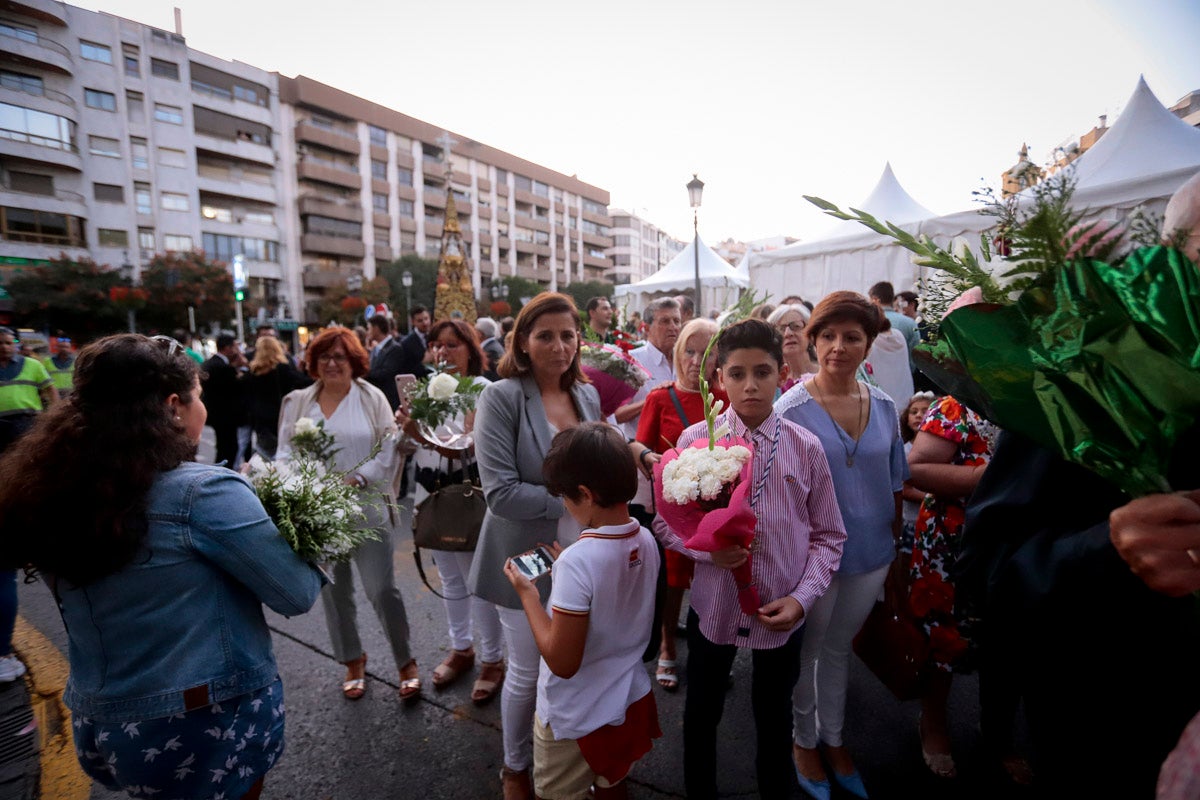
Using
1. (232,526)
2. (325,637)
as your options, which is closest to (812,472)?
(232,526)

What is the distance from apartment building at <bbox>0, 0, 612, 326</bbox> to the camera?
27922 mm

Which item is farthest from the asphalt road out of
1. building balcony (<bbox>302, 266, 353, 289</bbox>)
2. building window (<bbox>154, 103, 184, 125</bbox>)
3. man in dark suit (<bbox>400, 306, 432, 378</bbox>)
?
building window (<bbox>154, 103, 184, 125</bbox>)

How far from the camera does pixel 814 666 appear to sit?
257cm

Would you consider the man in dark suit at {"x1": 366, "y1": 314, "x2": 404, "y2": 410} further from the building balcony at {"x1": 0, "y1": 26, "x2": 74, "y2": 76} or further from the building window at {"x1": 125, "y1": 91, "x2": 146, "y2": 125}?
the building window at {"x1": 125, "y1": 91, "x2": 146, "y2": 125}

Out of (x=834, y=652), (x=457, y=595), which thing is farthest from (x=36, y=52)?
(x=834, y=652)

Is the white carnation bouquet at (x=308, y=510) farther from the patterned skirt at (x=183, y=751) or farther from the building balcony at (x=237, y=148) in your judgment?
the building balcony at (x=237, y=148)

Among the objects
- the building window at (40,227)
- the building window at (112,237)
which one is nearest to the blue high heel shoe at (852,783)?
the building window at (40,227)

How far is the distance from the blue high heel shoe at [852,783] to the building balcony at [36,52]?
39311mm

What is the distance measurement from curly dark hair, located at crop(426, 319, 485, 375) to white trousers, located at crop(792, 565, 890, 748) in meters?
3.07

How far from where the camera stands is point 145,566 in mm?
1500

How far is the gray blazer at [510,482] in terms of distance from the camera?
238 centimetres

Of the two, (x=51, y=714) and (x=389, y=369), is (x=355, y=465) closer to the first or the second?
(x=51, y=714)

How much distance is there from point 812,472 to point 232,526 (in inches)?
80.6

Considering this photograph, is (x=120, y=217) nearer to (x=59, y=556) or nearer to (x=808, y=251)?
(x=808, y=251)
